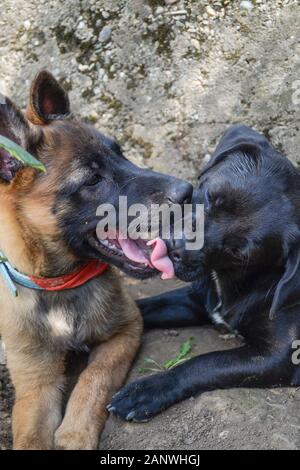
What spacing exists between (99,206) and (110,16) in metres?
2.45

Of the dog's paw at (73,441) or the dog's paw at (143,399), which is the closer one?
the dog's paw at (73,441)

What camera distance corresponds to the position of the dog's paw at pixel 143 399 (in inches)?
141

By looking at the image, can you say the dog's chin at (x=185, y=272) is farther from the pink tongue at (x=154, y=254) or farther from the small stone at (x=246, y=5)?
the small stone at (x=246, y=5)

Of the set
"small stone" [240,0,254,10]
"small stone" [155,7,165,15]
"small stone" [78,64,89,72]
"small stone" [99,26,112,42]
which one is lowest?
"small stone" [78,64,89,72]

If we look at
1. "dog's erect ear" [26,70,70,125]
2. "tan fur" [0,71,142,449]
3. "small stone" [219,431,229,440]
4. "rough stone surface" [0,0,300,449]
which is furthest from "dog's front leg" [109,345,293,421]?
"rough stone surface" [0,0,300,449]

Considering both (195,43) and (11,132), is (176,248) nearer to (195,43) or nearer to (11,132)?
(11,132)

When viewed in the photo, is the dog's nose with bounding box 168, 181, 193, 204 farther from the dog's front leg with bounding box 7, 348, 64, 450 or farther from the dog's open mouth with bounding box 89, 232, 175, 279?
the dog's front leg with bounding box 7, 348, 64, 450

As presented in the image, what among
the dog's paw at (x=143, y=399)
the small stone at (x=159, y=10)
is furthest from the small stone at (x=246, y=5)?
the dog's paw at (x=143, y=399)

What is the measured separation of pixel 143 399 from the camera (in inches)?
142

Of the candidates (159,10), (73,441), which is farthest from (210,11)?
(73,441)

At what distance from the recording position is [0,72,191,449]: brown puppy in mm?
3541

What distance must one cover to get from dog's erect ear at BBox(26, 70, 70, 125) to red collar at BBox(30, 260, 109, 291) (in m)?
0.79

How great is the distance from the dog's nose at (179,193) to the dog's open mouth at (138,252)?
263 millimetres

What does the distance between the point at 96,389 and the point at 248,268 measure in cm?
102
